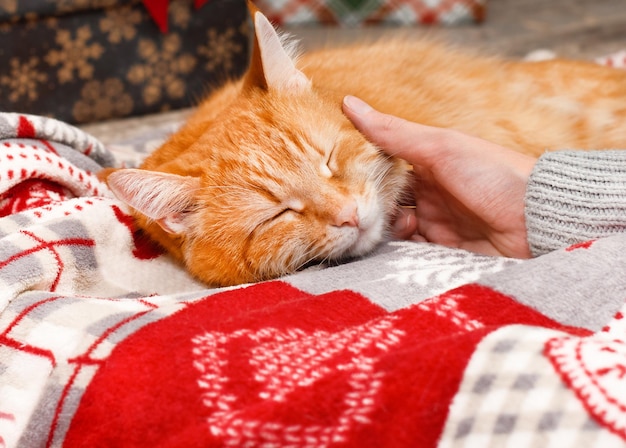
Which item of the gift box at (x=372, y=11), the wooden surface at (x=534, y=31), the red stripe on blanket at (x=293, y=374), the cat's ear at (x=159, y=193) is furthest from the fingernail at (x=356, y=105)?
the gift box at (x=372, y=11)

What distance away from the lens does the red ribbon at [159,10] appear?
8.84ft

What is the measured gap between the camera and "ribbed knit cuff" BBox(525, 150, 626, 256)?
115 cm

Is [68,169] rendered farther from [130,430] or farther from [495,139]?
[495,139]

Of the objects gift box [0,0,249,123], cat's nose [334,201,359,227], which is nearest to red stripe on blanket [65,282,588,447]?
cat's nose [334,201,359,227]

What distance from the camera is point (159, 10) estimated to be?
272 centimetres

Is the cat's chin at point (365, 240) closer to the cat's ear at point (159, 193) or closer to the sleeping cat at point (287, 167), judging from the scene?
the sleeping cat at point (287, 167)

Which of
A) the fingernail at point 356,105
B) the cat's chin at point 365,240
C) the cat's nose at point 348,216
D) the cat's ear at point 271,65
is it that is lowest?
the cat's chin at point 365,240

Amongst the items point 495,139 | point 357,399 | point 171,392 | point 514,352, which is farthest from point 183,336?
point 495,139

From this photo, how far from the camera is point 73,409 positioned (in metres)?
0.92

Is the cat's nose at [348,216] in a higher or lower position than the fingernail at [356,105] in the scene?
lower

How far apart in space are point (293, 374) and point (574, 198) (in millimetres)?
667

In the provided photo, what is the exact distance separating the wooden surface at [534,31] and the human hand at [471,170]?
6.11ft

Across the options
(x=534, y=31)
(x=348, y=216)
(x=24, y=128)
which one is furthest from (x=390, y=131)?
(x=534, y=31)

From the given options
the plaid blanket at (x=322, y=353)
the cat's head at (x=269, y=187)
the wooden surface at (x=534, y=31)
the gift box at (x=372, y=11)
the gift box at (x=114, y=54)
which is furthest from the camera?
the gift box at (x=372, y=11)
